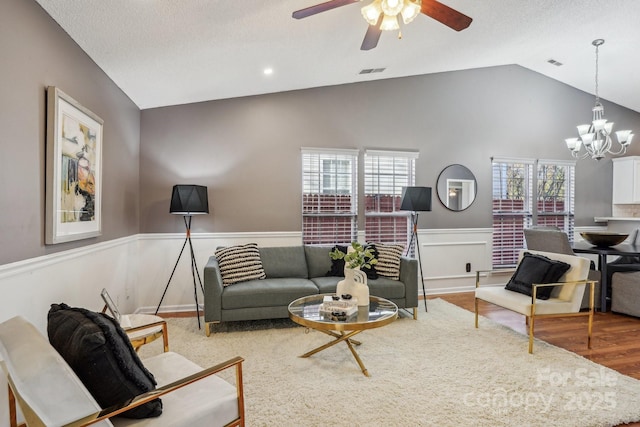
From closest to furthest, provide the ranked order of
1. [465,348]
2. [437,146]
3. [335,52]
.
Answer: [465,348] → [335,52] → [437,146]

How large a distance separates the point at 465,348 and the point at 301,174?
286 centimetres

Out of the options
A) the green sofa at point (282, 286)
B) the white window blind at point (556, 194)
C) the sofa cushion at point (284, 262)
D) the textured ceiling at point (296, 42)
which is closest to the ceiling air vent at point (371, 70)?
the textured ceiling at point (296, 42)

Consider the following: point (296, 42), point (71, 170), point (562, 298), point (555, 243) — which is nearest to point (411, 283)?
point (562, 298)

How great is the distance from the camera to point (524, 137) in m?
5.70

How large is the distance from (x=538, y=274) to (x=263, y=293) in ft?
8.88

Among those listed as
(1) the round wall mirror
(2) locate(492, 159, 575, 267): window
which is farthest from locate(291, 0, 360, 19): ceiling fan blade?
(2) locate(492, 159, 575, 267): window

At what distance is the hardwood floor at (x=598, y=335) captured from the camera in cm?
299

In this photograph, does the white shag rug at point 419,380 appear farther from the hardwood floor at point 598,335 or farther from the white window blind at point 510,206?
the white window blind at point 510,206

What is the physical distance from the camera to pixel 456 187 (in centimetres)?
538

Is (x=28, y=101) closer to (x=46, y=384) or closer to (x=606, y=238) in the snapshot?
(x=46, y=384)

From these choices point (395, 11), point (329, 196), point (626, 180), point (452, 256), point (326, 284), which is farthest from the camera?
point (626, 180)

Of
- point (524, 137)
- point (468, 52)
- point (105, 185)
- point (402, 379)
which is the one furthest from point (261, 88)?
point (524, 137)

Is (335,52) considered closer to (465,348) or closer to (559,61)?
(465,348)

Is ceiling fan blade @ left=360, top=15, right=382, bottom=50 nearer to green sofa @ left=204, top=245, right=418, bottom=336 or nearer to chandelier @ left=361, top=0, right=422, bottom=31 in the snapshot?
chandelier @ left=361, top=0, right=422, bottom=31
